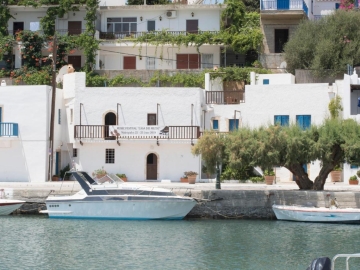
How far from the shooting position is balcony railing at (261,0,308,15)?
2384 inches

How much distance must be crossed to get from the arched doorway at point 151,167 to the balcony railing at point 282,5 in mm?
15905

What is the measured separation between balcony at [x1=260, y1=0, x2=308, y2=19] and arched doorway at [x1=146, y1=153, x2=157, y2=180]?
15641 millimetres

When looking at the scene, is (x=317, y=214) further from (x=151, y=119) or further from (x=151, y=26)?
(x=151, y=26)

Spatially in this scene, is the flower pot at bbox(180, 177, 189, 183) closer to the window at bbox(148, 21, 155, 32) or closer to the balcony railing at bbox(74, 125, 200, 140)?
the balcony railing at bbox(74, 125, 200, 140)

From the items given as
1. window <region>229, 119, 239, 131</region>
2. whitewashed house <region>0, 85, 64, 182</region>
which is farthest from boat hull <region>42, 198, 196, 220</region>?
window <region>229, 119, 239, 131</region>

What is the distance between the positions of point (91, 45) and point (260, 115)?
627 inches

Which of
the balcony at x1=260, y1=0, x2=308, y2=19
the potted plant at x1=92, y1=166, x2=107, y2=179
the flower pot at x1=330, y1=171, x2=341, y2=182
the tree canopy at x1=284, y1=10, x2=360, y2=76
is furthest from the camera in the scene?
the balcony at x1=260, y1=0, x2=308, y2=19

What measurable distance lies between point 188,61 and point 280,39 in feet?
22.7

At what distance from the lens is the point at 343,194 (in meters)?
40.4

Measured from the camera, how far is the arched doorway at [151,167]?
167ft

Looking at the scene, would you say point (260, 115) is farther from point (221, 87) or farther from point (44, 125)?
point (44, 125)

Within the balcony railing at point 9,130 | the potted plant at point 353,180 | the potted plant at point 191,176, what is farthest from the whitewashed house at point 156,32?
the potted plant at point 353,180

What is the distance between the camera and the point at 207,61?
62.8 metres

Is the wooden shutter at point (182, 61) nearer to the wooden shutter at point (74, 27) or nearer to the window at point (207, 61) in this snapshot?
the window at point (207, 61)
